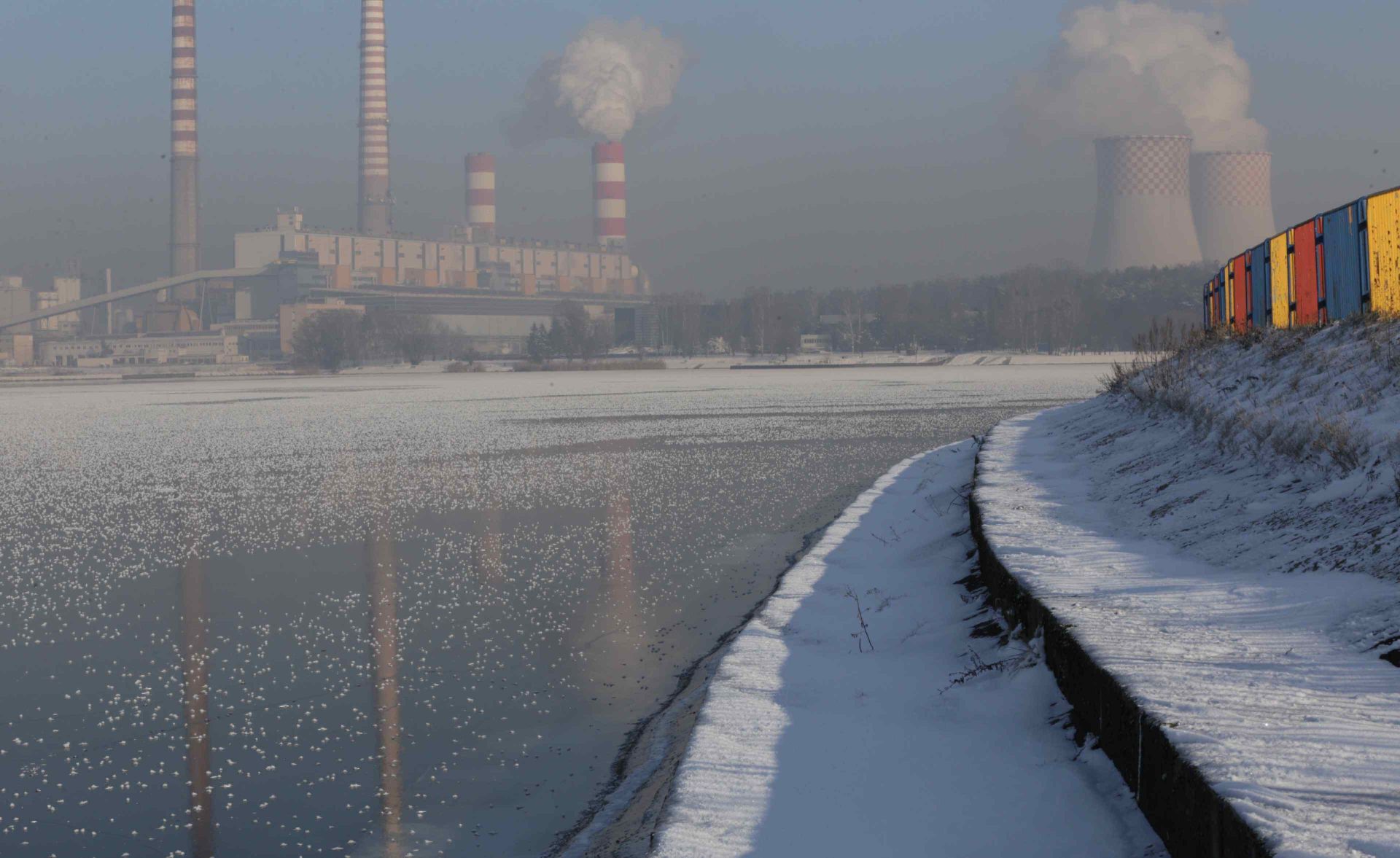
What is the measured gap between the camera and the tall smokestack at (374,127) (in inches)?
5984

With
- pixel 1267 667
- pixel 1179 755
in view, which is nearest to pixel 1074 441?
pixel 1267 667

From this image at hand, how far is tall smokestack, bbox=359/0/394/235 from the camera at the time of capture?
152000 mm

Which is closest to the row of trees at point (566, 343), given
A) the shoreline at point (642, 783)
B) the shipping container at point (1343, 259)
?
the shipping container at point (1343, 259)

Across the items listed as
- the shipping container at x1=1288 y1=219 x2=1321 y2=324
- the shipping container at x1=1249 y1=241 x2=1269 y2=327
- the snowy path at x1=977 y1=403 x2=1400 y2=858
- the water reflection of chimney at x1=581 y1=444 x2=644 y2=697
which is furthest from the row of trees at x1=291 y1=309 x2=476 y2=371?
the snowy path at x1=977 y1=403 x2=1400 y2=858

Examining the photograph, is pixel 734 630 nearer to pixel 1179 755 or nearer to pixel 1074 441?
pixel 1179 755

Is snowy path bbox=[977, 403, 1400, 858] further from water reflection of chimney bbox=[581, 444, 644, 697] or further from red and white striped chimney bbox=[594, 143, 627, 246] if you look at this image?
red and white striped chimney bbox=[594, 143, 627, 246]

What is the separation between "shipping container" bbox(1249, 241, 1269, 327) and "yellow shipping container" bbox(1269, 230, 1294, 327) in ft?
0.83

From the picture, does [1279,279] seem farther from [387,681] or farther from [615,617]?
[387,681]

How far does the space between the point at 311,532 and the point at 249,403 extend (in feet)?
106

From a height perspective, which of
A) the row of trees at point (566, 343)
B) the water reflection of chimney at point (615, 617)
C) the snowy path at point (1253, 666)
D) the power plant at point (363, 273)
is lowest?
the water reflection of chimney at point (615, 617)

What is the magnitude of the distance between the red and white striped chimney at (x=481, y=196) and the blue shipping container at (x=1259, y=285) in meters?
166

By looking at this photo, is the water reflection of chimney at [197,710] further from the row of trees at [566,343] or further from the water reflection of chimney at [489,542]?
the row of trees at [566,343]

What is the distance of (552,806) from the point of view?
4.83 metres

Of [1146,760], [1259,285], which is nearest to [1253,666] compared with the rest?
[1146,760]
